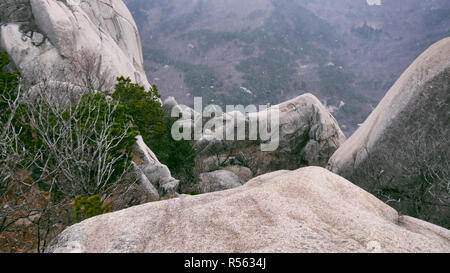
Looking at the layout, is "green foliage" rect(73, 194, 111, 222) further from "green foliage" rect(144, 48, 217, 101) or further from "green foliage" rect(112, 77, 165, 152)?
"green foliage" rect(144, 48, 217, 101)

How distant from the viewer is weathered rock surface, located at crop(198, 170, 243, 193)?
1952 centimetres

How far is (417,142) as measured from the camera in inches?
473

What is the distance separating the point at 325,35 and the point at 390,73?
40.0 meters

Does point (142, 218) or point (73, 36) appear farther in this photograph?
point (73, 36)

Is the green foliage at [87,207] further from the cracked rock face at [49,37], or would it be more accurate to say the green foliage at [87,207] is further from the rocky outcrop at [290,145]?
the rocky outcrop at [290,145]

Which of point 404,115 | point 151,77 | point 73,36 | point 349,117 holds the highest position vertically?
point 73,36

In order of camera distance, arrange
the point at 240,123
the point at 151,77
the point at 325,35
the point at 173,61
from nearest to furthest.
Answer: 1. the point at 240,123
2. the point at 151,77
3. the point at 173,61
4. the point at 325,35

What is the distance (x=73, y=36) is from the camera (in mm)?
22703

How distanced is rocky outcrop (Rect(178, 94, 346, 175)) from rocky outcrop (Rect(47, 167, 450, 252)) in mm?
21526

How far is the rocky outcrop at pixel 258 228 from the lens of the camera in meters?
3.59

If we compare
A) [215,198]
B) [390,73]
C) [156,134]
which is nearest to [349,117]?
[390,73]

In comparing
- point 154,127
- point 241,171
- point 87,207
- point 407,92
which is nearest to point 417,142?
point 407,92

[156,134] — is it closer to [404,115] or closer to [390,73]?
[404,115]

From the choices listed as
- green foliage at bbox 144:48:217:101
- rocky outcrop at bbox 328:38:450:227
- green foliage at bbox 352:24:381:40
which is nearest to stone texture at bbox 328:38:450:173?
rocky outcrop at bbox 328:38:450:227
